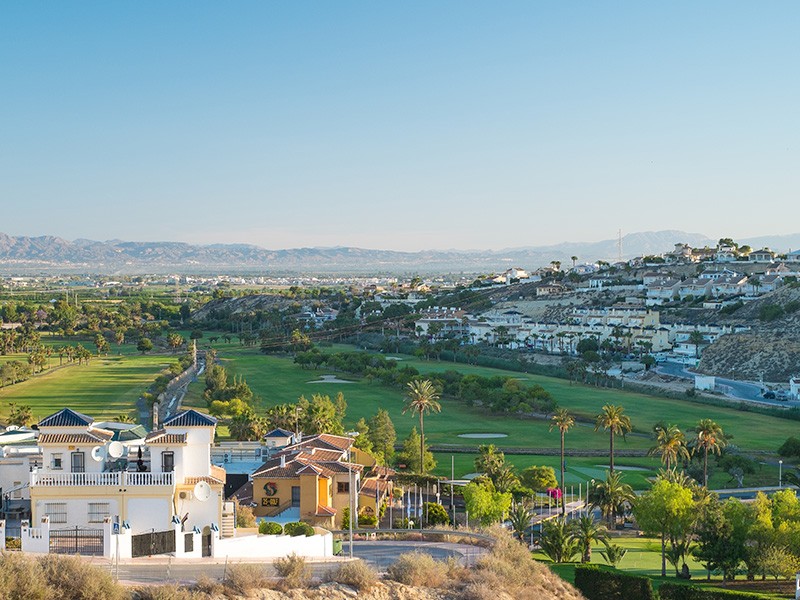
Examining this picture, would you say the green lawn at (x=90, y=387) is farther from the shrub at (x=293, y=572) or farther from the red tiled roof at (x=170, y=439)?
the shrub at (x=293, y=572)

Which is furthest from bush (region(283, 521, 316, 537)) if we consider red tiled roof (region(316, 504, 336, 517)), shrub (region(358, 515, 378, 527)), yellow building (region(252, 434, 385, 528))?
shrub (region(358, 515, 378, 527))

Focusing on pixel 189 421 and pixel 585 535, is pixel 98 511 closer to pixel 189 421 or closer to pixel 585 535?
pixel 189 421

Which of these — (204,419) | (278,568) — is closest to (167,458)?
(204,419)

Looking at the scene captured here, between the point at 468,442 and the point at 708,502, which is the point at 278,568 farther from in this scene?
the point at 468,442

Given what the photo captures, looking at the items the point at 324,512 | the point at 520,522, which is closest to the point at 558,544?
the point at 520,522

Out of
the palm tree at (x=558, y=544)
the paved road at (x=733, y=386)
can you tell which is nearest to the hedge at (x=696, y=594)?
the palm tree at (x=558, y=544)

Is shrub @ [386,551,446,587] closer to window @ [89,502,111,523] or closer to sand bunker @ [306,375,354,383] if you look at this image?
window @ [89,502,111,523]
